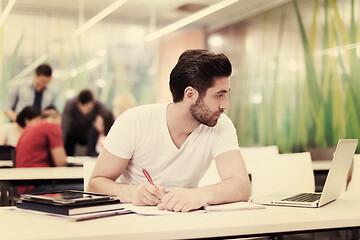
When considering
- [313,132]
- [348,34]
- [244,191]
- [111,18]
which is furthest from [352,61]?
[244,191]

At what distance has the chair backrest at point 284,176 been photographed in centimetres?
309

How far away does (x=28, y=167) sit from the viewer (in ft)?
15.1

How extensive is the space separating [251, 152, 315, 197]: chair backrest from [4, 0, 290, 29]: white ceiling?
15.0 ft

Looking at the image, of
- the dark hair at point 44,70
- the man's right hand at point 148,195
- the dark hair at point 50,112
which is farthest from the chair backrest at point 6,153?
the man's right hand at point 148,195

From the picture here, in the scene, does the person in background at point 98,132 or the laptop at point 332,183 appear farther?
the person in background at point 98,132

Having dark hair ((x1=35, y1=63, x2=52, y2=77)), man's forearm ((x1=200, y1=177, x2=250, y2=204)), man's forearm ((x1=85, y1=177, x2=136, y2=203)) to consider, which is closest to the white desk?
man's forearm ((x1=200, y1=177, x2=250, y2=204))

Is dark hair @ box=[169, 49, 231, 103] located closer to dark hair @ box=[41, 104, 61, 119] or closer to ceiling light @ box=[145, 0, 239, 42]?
dark hair @ box=[41, 104, 61, 119]

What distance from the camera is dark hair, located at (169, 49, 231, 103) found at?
2201mm

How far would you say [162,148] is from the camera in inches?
88.4

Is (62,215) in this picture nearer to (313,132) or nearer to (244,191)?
(244,191)

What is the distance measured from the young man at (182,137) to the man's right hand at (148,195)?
318 millimetres

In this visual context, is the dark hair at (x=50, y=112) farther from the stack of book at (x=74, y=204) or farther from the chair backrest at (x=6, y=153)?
the stack of book at (x=74, y=204)

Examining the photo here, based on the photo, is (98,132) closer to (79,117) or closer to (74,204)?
(79,117)

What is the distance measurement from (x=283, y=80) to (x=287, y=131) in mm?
734
